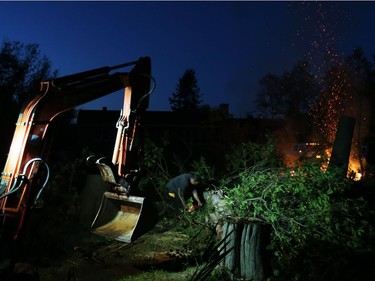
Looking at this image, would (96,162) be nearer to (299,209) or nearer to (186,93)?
(299,209)

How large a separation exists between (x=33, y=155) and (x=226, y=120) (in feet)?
56.5

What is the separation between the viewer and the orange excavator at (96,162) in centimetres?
440

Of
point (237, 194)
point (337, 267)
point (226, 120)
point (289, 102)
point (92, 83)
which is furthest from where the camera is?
point (289, 102)

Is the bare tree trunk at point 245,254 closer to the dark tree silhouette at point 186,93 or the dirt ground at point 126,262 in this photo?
the dirt ground at point 126,262

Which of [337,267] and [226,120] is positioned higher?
[226,120]

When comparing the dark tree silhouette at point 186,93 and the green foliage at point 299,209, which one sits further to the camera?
the dark tree silhouette at point 186,93

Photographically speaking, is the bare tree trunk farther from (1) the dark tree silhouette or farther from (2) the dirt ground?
(1) the dark tree silhouette

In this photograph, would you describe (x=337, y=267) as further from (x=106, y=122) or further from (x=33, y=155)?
(x=106, y=122)

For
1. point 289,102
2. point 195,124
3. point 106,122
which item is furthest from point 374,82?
point 106,122

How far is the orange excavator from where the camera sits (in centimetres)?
440

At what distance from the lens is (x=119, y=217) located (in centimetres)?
576

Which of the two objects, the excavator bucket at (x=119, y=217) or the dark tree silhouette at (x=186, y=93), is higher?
the dark tree silhouette at (x=186, y=93)

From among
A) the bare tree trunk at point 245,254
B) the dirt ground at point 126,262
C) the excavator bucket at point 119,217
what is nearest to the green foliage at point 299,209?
the bare tree trunk at point 245,254

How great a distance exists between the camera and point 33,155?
4.57 meters
